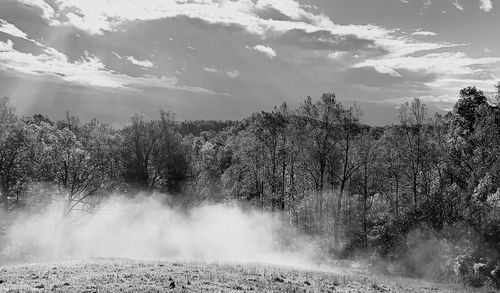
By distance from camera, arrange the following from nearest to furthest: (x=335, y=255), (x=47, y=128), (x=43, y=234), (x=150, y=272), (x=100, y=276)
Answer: (x=100, y=276), (x=150, y=272), (x=43, y=234), (x=335, y=255), (x=47, y=128)

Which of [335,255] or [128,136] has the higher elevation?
[128,136]

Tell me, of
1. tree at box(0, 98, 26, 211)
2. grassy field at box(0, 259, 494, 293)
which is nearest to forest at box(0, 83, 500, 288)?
tree at box(0, 98, 26, 211)

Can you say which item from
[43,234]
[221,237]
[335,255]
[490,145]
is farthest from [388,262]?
[43,234]

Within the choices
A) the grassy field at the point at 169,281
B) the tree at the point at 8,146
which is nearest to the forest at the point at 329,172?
the tree at the point at 8,146

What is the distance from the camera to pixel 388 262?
3678 centimetres

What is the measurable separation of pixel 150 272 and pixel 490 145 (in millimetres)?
28761

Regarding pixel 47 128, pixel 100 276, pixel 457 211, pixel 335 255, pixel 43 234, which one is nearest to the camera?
pixel 100 276

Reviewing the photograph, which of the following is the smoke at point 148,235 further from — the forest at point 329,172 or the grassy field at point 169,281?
the grassy field at point 169,281

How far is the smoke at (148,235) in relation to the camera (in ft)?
127

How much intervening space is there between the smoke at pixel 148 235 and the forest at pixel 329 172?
5.14ft

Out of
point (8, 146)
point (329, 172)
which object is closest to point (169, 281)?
point (8, 146)

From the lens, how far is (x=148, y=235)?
46.9 m

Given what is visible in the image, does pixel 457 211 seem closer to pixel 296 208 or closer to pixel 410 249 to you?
pixel 410 249

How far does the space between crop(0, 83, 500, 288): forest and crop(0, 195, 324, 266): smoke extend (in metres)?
1.57
